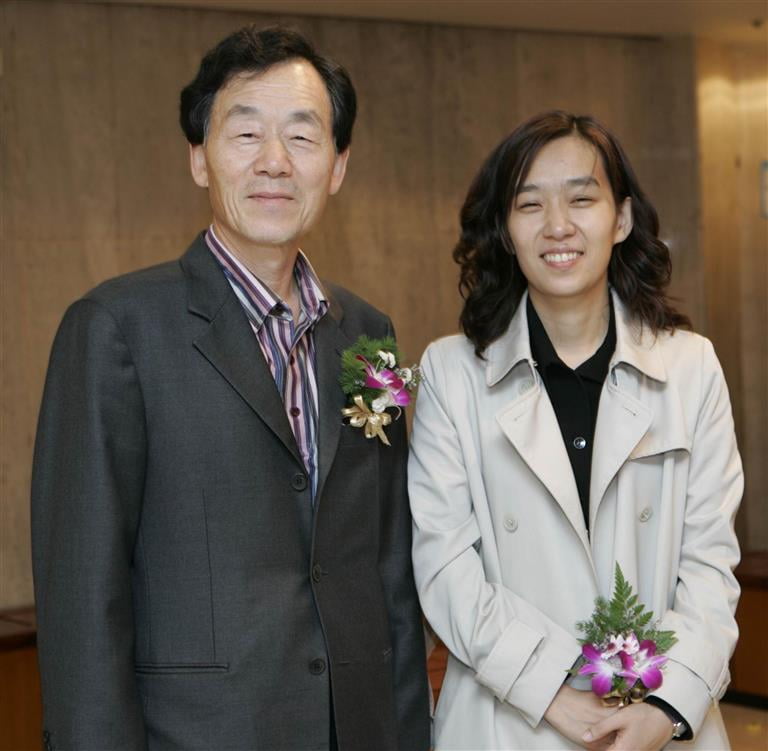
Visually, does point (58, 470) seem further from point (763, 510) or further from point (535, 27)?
point (763, 510)

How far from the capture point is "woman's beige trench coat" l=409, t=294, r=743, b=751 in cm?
282

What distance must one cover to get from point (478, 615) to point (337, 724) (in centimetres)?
42

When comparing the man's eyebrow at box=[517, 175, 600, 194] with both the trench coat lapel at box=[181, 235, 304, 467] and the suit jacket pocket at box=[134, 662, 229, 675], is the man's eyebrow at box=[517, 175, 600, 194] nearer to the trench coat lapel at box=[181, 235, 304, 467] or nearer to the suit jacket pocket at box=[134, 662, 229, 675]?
the trench coat lapel at box=[181, 235, 304, 467]

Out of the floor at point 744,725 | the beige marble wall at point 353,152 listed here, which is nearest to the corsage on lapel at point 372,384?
the floor at point 744,725

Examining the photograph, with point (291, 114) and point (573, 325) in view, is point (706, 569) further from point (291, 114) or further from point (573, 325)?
point (291, 114)

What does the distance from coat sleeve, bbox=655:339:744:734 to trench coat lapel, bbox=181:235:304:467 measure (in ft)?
3.15

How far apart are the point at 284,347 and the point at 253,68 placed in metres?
0.60

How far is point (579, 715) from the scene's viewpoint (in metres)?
2.78

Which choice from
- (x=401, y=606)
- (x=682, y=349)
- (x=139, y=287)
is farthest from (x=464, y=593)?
(x=139, y=287)

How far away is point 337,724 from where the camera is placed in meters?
2.61

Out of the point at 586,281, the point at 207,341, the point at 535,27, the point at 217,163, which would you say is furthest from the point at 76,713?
the point at 535,27

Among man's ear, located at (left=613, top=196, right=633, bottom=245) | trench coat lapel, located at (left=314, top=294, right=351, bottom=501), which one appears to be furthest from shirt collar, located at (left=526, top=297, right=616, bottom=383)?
trench coat lapel, located at (left=314, top=294, right=351, bottom=501)

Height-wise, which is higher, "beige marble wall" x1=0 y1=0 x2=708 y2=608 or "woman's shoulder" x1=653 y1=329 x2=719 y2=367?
"beige marble wall" x1=0 y1=0 x2=708 y2=608

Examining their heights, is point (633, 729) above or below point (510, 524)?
below
